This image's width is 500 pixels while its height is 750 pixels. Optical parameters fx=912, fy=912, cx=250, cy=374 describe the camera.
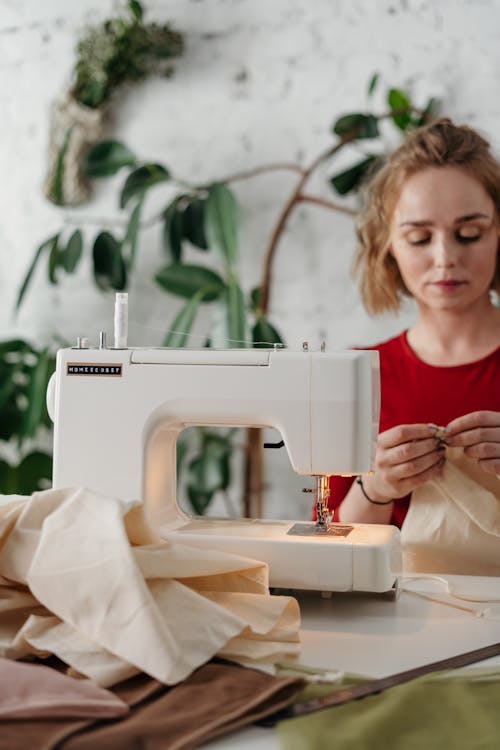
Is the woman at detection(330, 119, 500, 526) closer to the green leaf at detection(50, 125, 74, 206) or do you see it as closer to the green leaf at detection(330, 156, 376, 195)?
the green leaf at detection(330, 156, 376, 195)

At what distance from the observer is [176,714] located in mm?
801

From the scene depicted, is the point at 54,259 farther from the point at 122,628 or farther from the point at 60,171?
the point at 122,628

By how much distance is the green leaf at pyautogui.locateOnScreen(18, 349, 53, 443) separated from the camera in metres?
2.92

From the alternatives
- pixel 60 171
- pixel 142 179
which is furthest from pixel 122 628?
pixel 60 171

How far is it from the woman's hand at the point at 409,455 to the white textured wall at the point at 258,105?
1591mm

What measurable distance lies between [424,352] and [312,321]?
110cm

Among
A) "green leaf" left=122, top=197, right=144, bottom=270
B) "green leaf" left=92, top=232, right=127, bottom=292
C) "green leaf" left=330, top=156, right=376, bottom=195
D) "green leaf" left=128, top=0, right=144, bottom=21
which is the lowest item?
"green leaf" left=92, top=232, right=127, bottom=292

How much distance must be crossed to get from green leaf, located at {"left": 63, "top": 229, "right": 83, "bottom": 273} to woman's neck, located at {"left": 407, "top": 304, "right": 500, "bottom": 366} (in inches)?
56.9

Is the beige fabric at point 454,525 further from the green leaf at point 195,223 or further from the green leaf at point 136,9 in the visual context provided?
the green leaf at point 136,9

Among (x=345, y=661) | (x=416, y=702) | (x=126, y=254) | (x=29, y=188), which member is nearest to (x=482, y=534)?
(x=345, y=661)

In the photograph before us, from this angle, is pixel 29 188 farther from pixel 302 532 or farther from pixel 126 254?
pixel 302 532

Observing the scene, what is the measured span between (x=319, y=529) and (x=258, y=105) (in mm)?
2211

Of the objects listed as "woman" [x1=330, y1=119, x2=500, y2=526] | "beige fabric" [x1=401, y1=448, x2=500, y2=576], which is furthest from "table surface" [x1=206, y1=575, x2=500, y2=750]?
"woman" [x1=330, y1=119, x2=500, y2=526]

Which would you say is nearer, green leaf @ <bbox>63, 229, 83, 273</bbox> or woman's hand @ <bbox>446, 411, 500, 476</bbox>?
woman's hand @ <bbox>446, 411, 500, 476</bbox>
